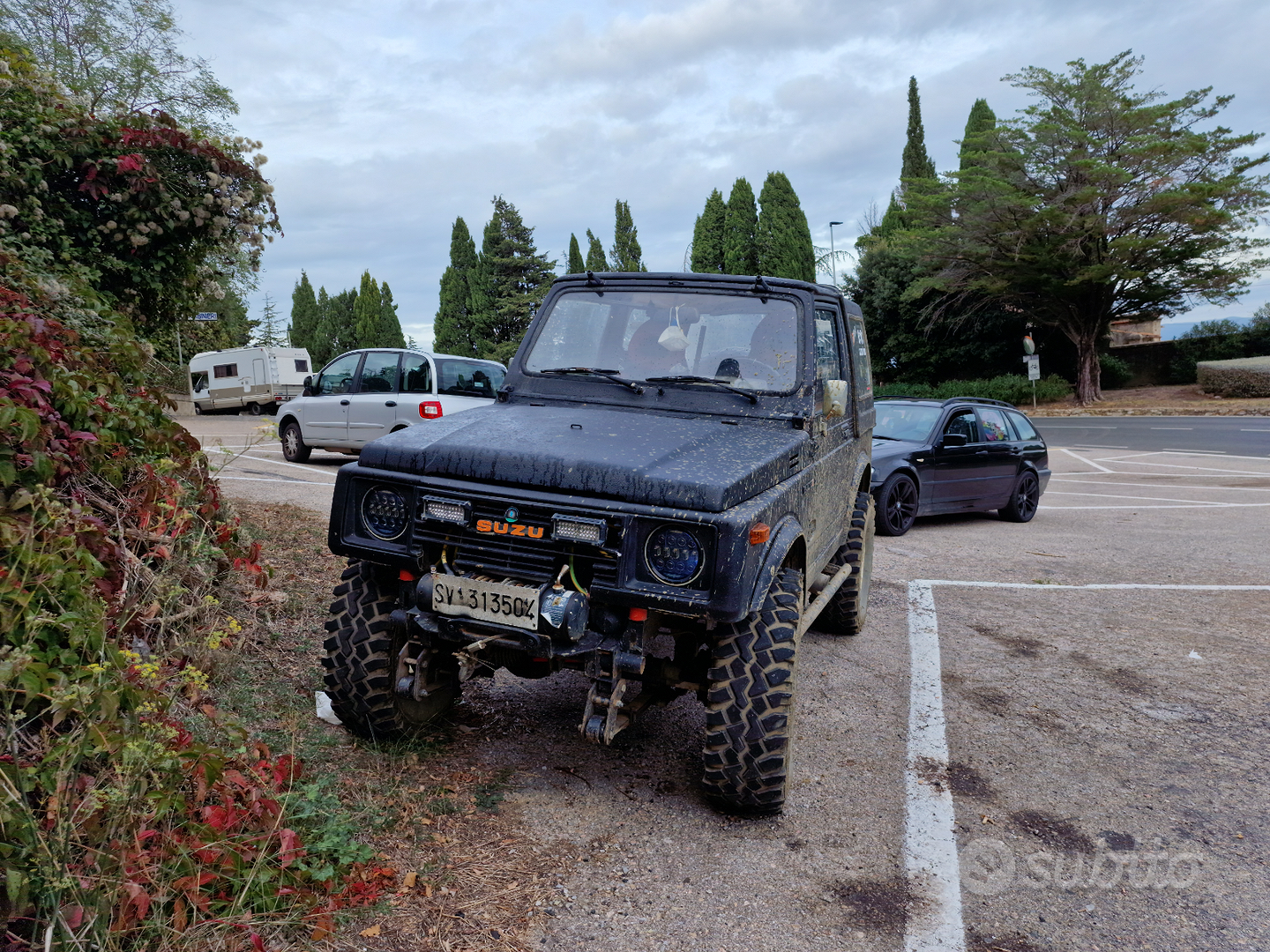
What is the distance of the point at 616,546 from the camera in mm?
3215

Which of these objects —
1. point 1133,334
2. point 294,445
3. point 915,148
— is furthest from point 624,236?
point 294,445

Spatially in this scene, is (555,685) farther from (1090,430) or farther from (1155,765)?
(1090,430)

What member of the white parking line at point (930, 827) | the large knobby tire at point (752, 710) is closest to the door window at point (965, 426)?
the white parking line at point (930, 827)

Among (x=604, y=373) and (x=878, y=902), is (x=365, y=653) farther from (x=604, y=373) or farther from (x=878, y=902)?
(x=878, y=902)

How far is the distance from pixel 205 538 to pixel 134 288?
3067 mm

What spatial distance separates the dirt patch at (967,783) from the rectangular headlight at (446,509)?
7.61 feet

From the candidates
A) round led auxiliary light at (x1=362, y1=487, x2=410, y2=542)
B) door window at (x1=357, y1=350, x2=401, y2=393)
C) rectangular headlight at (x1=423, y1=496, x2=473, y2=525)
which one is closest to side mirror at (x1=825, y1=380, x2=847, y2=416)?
rectangular headlight at (x1=423, y1=496, x2=473, y2=525)

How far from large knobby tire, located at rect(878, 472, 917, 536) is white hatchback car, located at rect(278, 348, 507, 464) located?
17.2ft

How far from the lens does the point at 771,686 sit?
3344 mm

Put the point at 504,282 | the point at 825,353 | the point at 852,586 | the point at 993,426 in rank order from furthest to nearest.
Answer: the point at 504,282 < the point at 993,426 < the point at 852,586 < the point at 825,353

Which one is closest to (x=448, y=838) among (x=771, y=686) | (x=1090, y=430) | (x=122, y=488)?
(x=771, y=686)

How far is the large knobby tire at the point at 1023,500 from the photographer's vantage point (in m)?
11.5

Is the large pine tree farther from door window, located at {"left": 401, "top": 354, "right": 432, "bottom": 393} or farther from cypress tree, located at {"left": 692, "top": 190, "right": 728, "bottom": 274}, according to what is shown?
door window, located at {"left": 401, "top": 354, "right": 432, "bottom": 393}

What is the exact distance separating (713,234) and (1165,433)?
82.3 feet
